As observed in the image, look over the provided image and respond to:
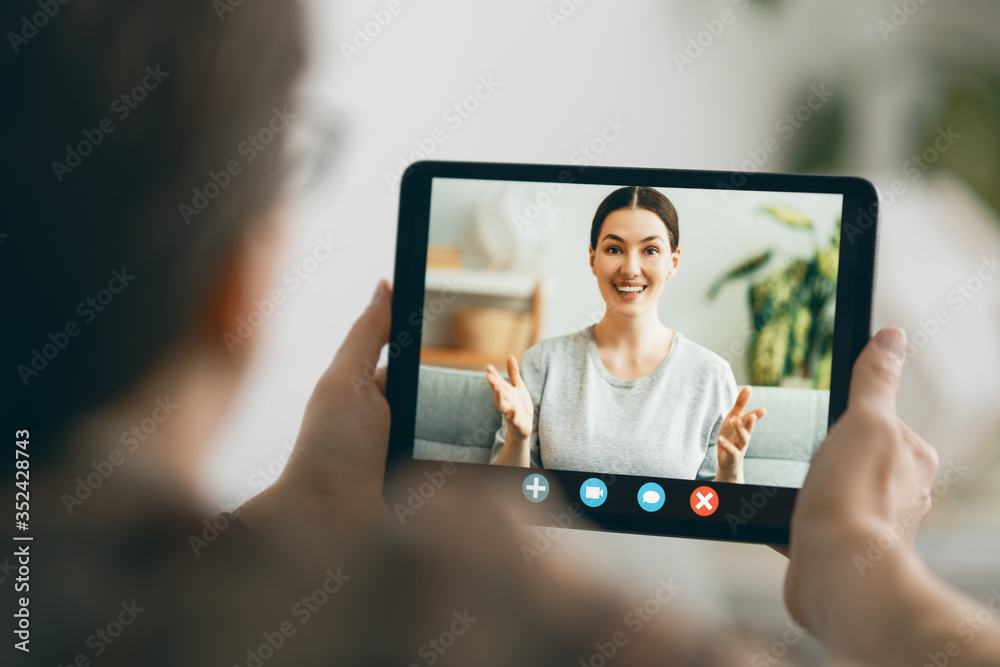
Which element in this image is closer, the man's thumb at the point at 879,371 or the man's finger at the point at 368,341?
the man's thumb at the point at 879,371

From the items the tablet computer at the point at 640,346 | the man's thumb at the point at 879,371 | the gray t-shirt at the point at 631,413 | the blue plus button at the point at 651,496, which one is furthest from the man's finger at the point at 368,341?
the man's thumb at the point at 879,371

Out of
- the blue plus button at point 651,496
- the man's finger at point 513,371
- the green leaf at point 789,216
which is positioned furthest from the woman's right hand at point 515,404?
the green leaf at point 789,216

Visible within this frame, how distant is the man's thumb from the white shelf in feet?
0.94

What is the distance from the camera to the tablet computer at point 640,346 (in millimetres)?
526

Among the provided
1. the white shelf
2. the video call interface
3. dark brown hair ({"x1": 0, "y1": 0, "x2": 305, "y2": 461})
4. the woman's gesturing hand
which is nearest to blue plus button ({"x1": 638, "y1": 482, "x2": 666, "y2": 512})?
the video call interface

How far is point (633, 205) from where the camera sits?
0.55 metres

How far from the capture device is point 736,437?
534 millimetres

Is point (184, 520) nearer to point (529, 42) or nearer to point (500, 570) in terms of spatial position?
point (500, 570)

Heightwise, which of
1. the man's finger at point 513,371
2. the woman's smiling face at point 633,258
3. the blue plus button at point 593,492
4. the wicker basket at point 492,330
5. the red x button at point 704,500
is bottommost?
the red x button at point 704,500

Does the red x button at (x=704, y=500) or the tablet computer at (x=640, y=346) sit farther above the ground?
the tablet computer at (x=640, y=346)

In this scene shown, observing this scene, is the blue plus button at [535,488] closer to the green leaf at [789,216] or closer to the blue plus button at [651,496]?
the blue plus button at [651,496]

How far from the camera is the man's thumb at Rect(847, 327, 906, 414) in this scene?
501 millimetres

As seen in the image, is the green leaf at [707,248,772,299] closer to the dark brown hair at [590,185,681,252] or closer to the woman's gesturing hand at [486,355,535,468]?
the dark brown hair at [590,185,681,252]

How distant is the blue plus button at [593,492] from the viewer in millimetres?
542
